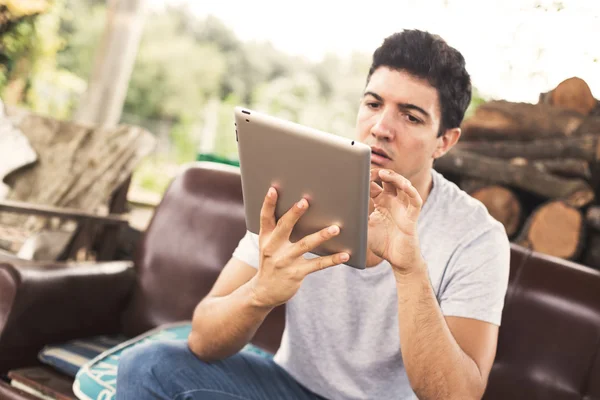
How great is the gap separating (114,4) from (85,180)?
2350 millimetres

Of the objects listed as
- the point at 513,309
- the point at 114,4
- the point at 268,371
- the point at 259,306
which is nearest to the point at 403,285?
the point at 259,306

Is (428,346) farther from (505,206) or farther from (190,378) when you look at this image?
(505,206)

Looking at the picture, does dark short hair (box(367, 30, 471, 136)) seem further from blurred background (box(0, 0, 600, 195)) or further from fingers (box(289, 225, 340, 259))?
fingers (box(289, 225, 340, 259))

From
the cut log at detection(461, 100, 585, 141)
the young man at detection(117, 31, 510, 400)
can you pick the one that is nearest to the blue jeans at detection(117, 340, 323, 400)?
the young man at detection(117, 31, 510, 400)

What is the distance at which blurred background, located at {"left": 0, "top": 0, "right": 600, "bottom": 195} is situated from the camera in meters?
3.02

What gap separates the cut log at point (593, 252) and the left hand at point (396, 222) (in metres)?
1.43

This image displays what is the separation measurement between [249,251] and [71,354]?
70 centimetres

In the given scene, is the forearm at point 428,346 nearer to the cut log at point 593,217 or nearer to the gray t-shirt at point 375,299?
the gray t-shirt at point 375,299

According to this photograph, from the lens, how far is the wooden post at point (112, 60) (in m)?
4.62

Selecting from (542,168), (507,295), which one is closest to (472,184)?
(542,168)

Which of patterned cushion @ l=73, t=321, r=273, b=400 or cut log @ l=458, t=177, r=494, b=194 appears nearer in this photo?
patterned cushion @ l=73, t=321, r=273, b=400

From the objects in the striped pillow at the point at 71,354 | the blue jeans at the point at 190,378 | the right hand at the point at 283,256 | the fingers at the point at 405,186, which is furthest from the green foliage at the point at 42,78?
the fingers at the point at 405,186

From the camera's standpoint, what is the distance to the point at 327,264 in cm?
115

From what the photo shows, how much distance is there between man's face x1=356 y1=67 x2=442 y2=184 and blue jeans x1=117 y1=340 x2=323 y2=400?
1.95 ft
